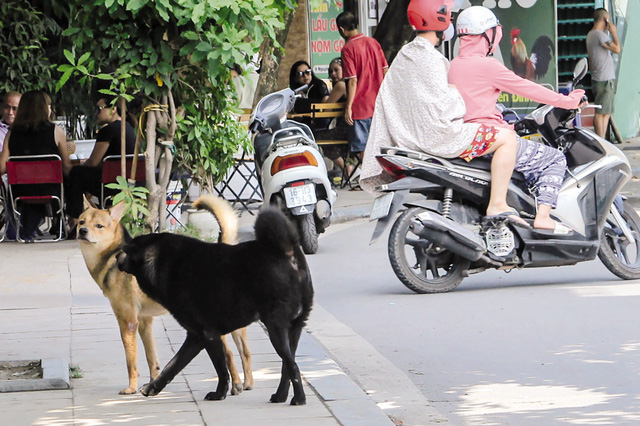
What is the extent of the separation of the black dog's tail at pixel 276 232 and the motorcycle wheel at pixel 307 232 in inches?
219

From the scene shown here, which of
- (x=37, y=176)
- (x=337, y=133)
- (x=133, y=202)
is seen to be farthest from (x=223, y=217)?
(x=337, y=133)

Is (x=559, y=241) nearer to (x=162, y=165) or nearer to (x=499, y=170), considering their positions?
(x=499, y=170)

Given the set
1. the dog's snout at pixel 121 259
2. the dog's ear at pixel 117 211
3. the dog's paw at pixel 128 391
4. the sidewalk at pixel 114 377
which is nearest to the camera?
the sidewalk at pixel 114 377

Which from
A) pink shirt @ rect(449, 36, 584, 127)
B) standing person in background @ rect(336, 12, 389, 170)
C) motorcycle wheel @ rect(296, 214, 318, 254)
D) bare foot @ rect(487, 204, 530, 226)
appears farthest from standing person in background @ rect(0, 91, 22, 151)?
bare foot @ rect(487, 204, 530, 226)

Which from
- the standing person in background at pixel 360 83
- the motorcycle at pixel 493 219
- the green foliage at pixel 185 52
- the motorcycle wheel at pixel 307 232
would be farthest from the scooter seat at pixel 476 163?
the standing person in background at pixel 360 83

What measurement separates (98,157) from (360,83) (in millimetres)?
5039

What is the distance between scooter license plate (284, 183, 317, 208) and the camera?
10773 millimetres

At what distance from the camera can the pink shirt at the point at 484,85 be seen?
28.6ft

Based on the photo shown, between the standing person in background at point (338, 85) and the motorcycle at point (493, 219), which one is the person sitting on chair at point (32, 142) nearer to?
the motorcycle at point (493, 219)

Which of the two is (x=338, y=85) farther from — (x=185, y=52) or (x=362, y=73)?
(x=185, y=52)

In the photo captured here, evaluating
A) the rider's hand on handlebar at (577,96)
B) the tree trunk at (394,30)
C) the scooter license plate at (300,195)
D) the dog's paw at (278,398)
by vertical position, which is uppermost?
the tree trunk at (394,30)

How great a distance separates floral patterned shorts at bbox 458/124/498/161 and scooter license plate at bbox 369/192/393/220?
66 cm

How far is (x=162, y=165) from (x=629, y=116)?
1422 cm

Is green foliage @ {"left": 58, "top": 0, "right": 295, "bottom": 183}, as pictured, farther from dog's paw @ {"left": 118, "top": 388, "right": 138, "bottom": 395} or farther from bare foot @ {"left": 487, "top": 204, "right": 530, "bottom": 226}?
dog's paw @ {"left": 118, "top": 388, "right": 138, "bottom": 395}
